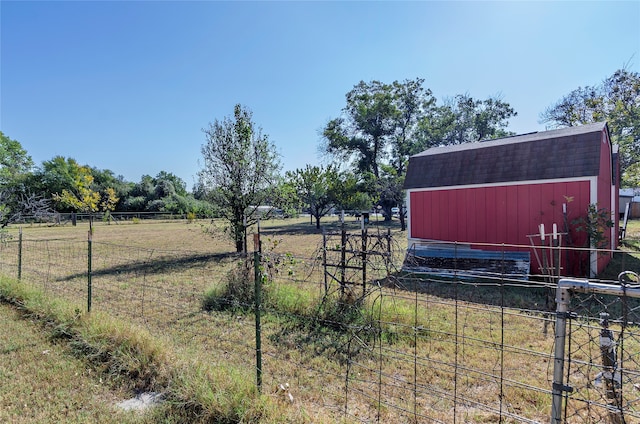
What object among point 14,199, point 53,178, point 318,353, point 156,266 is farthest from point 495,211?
point 53,178

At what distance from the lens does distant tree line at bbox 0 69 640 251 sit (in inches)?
412

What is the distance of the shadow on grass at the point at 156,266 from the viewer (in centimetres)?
839

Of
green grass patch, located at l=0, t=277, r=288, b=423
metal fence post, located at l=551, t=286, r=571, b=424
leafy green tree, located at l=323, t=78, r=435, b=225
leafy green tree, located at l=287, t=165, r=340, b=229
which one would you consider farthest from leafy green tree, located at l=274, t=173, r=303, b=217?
leafy green tree, located at l=323, t=78, r=435, b=225

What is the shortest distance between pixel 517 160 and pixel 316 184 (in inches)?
603

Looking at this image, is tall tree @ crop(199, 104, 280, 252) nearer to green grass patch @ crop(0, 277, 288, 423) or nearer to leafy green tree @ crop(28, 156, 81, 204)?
green grass patch @ crop(0, 277, 288, 423)

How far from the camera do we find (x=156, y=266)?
951 cm

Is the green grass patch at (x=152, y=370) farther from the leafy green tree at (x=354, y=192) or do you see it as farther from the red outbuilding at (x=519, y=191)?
the leafy green tree at (x=354, y=192)

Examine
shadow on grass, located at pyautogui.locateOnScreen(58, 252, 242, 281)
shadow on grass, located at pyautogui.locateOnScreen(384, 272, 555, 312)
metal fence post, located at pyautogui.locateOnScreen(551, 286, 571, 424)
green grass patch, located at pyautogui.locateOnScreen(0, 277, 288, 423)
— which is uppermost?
metal fence post, located at pyautogui.locateOnScreen(551, 286, 571, 424)

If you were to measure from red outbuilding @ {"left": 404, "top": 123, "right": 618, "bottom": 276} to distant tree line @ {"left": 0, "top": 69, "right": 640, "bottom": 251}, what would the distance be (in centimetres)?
464

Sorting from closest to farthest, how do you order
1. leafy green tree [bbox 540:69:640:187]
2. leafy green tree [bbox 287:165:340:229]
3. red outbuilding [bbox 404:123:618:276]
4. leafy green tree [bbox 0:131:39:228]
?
1. red outbuilding [bbox 404:123:618:276]
2. leafy green tree [bbox 0:131:39:228]
3. leafy green tree [bbox 540:69:640:187]
4. leafy green tree [bbox 287:165:340:229]

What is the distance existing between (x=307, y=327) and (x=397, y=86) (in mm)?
27108

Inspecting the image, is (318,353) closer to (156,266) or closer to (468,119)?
(156,266)

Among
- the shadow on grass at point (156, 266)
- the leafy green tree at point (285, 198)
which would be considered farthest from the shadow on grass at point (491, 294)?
the leafy green tree at point (285, 198)

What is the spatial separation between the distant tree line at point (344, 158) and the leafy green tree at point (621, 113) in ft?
0.17
